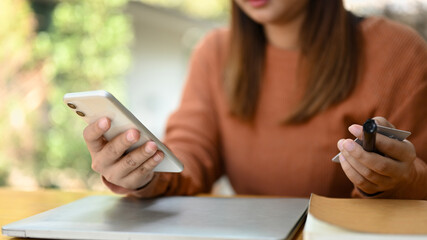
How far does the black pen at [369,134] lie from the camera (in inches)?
26.2

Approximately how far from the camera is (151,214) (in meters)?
0.81

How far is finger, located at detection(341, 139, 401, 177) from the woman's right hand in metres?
0.29

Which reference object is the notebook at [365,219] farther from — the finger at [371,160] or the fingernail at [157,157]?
the fingernail at [157,157]

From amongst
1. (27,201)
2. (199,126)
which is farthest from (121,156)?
(199,126)

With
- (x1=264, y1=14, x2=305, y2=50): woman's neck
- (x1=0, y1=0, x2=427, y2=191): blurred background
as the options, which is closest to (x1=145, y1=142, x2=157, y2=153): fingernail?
(x1=264, y1=14, x2=305, y2=50): woman's neck

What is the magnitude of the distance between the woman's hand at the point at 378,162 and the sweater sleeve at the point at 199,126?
16.2 inches

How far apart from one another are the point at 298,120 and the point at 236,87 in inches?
7.3

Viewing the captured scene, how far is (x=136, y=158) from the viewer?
33.1 inches

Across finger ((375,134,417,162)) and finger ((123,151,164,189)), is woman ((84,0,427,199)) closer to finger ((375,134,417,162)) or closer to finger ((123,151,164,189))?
finger ((123,151,164,189))

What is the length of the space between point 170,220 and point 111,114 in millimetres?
174

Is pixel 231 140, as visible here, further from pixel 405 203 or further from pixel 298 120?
pixel 405 203

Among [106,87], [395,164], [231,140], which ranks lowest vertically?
[106,87]

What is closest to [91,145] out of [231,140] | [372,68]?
[231,140]

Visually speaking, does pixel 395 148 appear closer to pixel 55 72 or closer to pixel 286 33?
pixel 286 33
